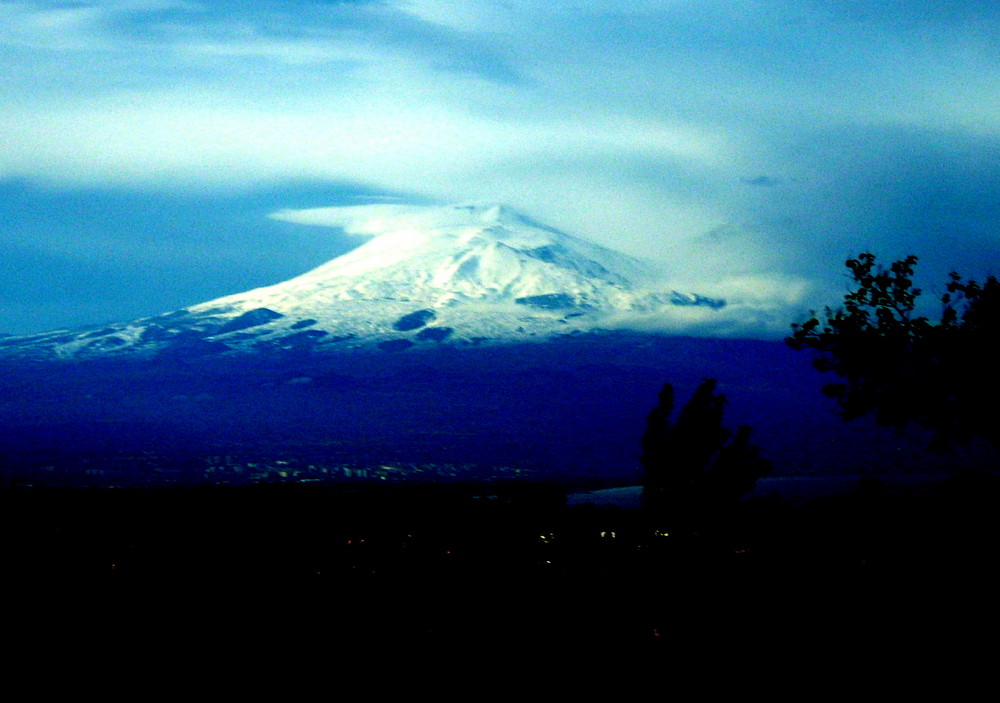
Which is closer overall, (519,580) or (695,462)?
(519,580)

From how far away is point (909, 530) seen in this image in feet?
86.3

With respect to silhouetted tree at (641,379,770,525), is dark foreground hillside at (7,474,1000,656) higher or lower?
lower

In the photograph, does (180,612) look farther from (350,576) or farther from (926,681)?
(926,681)

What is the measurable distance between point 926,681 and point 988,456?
173 meters

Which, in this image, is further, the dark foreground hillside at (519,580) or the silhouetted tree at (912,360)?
the silhouetted tree at (912,360)

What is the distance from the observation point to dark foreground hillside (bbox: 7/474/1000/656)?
18703mm

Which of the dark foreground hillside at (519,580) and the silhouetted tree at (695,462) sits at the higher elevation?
the silhouetted tree at (695,462)

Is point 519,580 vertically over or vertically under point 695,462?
under

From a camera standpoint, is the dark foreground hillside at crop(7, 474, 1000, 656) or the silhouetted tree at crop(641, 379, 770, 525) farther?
the silhouetted tree at crop(641, 379, 770, 525)

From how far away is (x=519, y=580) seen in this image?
21688 mm

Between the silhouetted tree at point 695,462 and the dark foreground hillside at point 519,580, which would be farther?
the silhouetted tree at point 695,462

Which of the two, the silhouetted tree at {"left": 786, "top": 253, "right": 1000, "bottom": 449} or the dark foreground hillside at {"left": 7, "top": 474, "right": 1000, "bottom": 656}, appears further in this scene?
the silhouetted tree at {"left": 786, "top": 253, "right": 1000, "bottom": 449}

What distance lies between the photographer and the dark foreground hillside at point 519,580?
18.7 m

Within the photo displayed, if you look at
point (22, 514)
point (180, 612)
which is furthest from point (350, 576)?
point (22, 514)
